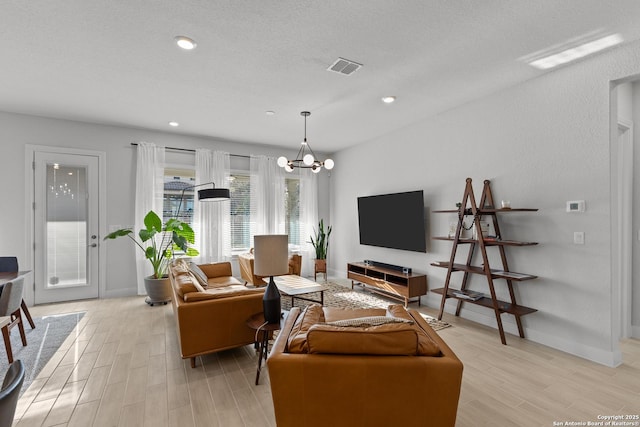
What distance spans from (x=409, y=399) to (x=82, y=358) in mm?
3177

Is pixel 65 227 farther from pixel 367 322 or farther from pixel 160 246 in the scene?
pixel 367 322

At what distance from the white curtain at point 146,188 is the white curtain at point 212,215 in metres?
0.62

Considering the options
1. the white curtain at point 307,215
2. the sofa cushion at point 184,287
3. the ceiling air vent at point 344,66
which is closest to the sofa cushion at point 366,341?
the sofa cushion at point 184,287

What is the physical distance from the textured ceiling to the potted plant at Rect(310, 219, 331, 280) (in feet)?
10.1

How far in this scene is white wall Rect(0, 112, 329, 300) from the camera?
4.47 meters

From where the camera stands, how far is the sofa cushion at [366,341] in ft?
4.98

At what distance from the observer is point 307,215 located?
6.96m

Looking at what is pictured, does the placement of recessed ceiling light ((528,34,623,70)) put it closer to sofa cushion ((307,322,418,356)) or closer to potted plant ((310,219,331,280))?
sofa cushion ((307,322,418,356))

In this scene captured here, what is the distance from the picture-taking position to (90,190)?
4.95 m

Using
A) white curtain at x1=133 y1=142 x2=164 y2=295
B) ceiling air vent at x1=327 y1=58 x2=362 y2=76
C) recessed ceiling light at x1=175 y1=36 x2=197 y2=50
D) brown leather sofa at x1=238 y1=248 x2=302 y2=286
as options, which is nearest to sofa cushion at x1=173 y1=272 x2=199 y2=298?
recessed ceiling light at x1=175 y1=36 x2=197 y2=50

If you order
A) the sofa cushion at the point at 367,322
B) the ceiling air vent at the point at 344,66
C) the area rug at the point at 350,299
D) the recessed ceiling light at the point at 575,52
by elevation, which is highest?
the ceiling air vent at the point at 344,66

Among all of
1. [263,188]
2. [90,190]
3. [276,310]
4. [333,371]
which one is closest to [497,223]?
[276,310]

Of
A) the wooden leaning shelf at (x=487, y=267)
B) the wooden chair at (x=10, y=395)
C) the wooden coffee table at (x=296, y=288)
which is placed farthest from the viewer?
the wooden coffee table at (x=296, y=288)

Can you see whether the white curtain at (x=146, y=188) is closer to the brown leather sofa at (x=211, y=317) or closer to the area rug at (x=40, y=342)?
the area rug at (x=40, y=342)
